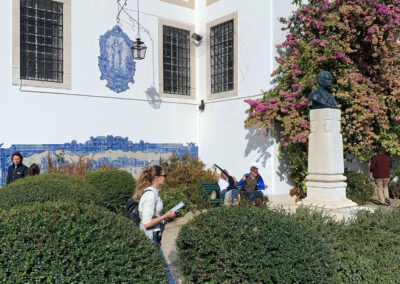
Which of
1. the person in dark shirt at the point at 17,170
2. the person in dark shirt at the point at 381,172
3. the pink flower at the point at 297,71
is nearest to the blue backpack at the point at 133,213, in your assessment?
the person in dark shirt at the point at 17,170

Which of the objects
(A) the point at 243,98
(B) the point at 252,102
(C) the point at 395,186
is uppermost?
(A) the point at 243,98

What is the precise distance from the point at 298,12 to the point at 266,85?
6.99 feet

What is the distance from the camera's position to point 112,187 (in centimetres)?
991

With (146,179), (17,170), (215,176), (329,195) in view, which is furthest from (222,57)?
(146,179)

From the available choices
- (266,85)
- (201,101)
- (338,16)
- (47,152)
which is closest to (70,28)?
(47,152)

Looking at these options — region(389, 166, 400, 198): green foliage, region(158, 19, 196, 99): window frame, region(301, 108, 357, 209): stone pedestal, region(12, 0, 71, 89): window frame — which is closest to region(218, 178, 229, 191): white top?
region(301, 108, 357, 209): stone pedestal

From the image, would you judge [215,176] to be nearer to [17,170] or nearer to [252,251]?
[17,170]

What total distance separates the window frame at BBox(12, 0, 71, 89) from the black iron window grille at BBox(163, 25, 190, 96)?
3.18 m

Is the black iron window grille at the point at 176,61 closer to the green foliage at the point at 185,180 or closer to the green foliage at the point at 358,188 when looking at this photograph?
the green foliage at the point at 185,180

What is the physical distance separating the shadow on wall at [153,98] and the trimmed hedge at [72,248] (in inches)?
376

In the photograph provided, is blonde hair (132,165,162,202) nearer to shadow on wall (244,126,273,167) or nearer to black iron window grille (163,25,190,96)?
shadow on wall (244,126,273,167)

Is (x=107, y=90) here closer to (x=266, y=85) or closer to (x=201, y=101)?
(x=201, y=101)

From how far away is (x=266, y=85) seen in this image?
1191cm

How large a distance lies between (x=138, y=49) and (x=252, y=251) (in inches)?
359
